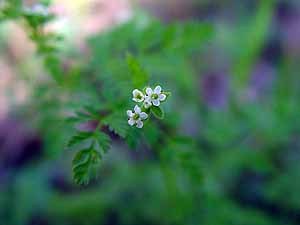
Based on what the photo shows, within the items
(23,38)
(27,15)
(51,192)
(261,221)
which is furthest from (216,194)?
(23,38)

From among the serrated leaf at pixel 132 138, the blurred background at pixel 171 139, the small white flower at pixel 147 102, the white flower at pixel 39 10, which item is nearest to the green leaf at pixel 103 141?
the serrated leaf at pixel 132 138

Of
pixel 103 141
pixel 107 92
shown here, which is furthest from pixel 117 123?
pixel 107 92

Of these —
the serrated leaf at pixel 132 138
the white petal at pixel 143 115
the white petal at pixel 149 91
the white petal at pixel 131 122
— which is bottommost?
the serrated leaf at pixel 132 138

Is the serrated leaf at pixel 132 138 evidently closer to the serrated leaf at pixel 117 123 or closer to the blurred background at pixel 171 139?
the serrated leaf at pixel 117 123

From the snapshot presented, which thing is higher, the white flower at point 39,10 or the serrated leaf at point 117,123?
the white flower at point 39,10

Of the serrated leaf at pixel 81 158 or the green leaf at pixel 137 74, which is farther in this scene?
the green leaf at pixel 137 74

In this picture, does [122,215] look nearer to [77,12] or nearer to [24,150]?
[24,150]
